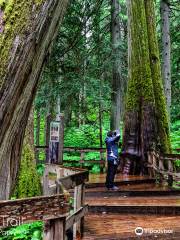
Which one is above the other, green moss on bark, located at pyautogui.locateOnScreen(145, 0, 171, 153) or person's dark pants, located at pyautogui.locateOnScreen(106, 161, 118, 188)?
green moss on bark, located at pyautogui.locateOnScreen(145, 0, 171, 153)

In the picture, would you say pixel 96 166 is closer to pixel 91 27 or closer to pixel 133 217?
pixel 91 27

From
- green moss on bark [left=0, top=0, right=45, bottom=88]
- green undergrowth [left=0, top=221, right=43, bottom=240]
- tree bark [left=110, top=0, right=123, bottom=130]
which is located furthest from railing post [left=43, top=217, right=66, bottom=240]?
tree bark [left=110, top=0, right=123, bottom=130]

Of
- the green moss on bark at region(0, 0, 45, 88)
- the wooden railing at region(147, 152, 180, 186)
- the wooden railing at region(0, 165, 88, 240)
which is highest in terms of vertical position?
the green moss on bark at region(0, 0, 45, 88)

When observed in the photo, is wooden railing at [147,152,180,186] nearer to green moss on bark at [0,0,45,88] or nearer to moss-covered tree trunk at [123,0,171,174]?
moss-covered tree trunk at [123,0,171,174]

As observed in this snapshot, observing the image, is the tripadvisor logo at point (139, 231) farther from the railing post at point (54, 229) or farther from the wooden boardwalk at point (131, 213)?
the railing post at point (54, 229)

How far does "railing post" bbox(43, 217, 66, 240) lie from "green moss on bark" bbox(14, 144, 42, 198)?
4.94 m

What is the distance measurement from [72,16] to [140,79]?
13.2 ft

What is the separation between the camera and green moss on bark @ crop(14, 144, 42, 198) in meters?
8.95

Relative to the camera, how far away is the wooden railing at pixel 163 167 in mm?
11626

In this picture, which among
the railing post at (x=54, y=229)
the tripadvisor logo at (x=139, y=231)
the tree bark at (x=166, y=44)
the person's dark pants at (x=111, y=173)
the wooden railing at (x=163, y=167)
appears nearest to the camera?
the railing post at (x=54, y=229)

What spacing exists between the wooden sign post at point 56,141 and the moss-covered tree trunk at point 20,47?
692 centimetres

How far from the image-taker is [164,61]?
Answer: 19.0m

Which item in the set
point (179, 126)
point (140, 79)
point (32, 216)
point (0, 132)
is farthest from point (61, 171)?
point (179, 126)

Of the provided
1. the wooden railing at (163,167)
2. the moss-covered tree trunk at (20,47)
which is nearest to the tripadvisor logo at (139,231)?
the wooden railing at (163,167)
